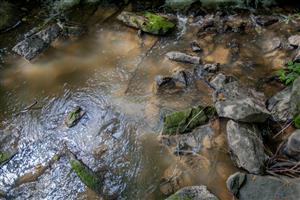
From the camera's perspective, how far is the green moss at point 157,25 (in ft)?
22.4

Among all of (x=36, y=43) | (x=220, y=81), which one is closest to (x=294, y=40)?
(x=220, y=81)

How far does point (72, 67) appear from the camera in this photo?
A: 21.0 ft

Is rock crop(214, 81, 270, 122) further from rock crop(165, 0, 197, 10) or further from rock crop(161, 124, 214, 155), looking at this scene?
rock crop(165, 0, 197, 10)

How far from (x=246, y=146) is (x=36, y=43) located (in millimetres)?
4610

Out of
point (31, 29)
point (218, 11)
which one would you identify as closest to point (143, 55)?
point (218, 11)

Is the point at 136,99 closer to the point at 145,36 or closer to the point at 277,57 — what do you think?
the point at 145,36

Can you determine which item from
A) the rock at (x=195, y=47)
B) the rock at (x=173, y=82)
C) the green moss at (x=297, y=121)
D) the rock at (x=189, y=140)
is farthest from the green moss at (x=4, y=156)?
the green moss at (x=297, y=121)

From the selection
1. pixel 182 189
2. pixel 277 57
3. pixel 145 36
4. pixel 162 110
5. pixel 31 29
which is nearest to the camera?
pixel 182 189

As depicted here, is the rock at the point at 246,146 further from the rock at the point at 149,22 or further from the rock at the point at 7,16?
the rock at the point at 7,16

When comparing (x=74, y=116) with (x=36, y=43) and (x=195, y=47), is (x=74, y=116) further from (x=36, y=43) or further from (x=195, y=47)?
(x=195, y=47)

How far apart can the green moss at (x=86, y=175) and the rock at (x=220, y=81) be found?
244 centimetres

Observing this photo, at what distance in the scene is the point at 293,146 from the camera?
4.45 metres

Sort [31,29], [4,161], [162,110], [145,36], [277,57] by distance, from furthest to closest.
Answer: [31,29] < [145,36] < [277,57] < [162,110] < [4,161]

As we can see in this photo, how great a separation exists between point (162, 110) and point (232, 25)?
2.70m
